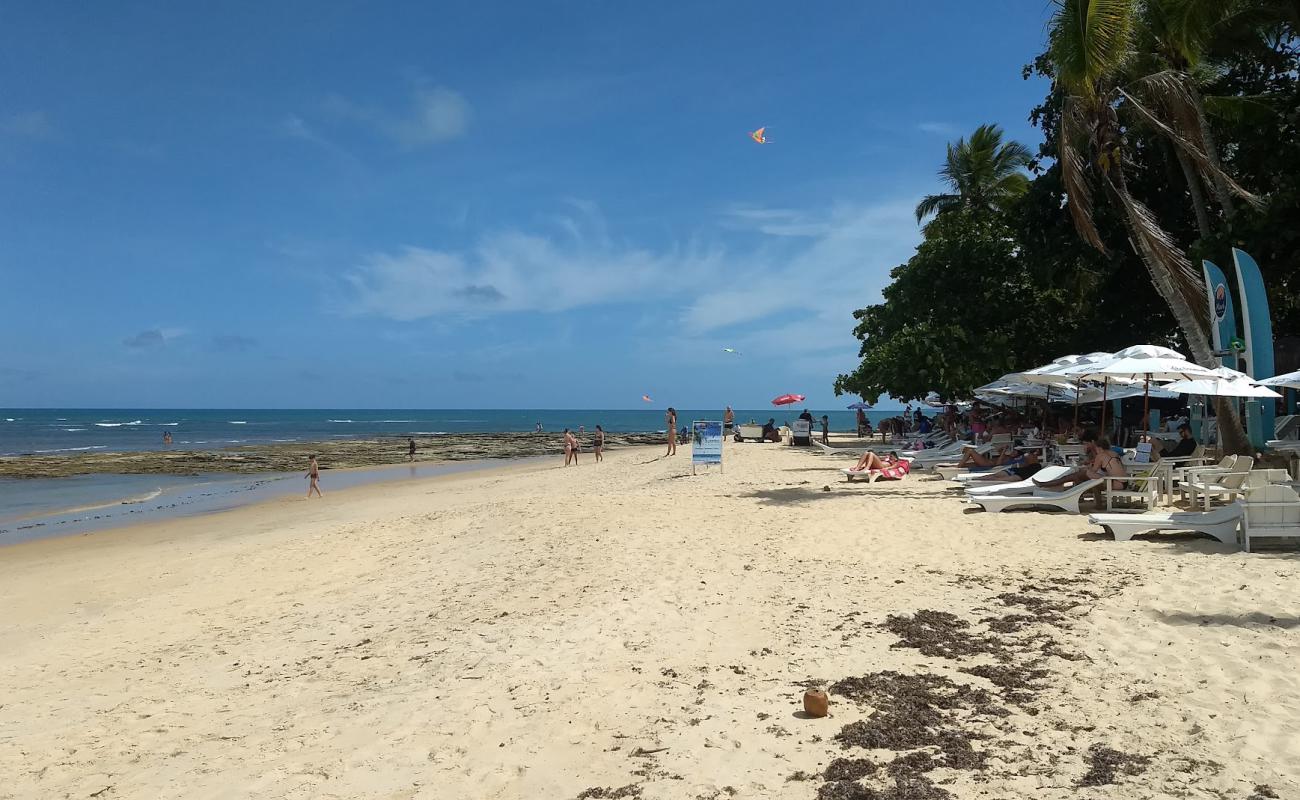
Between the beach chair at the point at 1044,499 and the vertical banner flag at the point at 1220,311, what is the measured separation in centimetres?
523

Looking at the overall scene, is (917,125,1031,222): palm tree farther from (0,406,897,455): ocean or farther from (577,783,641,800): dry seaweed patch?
(0,406,897,455): ocean

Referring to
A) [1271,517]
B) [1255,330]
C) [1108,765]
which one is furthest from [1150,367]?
[1108,765]

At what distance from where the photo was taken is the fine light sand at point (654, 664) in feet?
12.2

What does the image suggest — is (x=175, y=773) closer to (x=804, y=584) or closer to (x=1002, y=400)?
(x=804, y=584)

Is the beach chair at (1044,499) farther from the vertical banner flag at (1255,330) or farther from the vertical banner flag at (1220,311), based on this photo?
the vertical banner flag at (1220,311)

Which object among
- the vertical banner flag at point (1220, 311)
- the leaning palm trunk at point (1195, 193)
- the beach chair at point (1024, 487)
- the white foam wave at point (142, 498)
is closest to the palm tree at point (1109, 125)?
the vertical banner flag at point (1220, 311)

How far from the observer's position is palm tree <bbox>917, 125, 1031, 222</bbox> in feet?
96.8

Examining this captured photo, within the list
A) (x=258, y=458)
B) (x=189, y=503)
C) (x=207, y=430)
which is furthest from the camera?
(x=207, y=430)

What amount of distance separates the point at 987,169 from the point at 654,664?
29.3 meters

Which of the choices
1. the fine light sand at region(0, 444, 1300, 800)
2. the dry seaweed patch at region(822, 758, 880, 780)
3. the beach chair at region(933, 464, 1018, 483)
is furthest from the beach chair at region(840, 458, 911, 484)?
the dry seaweed patch at region(822, 758, 880, 780)

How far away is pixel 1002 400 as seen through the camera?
2508 centimetres

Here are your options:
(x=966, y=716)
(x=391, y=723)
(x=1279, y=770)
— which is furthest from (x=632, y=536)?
(x=1279, y=770)

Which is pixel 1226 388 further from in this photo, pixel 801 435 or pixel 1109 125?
pixel 801 435

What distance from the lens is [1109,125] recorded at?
1356cm
